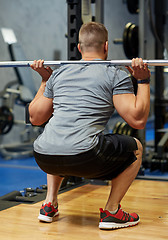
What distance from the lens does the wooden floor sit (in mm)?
1947

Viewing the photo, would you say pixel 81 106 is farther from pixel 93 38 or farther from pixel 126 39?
pixel 126 39

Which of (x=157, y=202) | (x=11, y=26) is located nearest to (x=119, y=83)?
(x=157, y=202)

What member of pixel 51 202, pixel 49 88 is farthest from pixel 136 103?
pixel 51 202

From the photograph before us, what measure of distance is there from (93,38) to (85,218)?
99 centimetres

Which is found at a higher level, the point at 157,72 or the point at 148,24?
the point at 148,24

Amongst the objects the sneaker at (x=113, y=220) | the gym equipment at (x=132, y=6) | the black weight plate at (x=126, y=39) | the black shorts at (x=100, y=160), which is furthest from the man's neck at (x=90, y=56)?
the gym equipment at (x=132, y=6)

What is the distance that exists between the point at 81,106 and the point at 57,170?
331 millimetres

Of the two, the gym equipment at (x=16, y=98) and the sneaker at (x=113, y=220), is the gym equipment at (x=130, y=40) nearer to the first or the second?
the gym equipment at (x=16, y=98)

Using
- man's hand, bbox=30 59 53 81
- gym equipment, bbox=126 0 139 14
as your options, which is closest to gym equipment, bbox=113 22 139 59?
gym equipment, bbox=126 0 139 14

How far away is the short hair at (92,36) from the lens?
198cm

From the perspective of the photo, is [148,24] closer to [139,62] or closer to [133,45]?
[133,45]

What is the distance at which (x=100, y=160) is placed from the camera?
1.89m

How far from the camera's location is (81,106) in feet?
6.33

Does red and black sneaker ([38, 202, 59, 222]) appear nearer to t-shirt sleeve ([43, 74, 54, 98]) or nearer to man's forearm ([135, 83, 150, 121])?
t-shirt sleeve ([43, 74, 54, 98])
